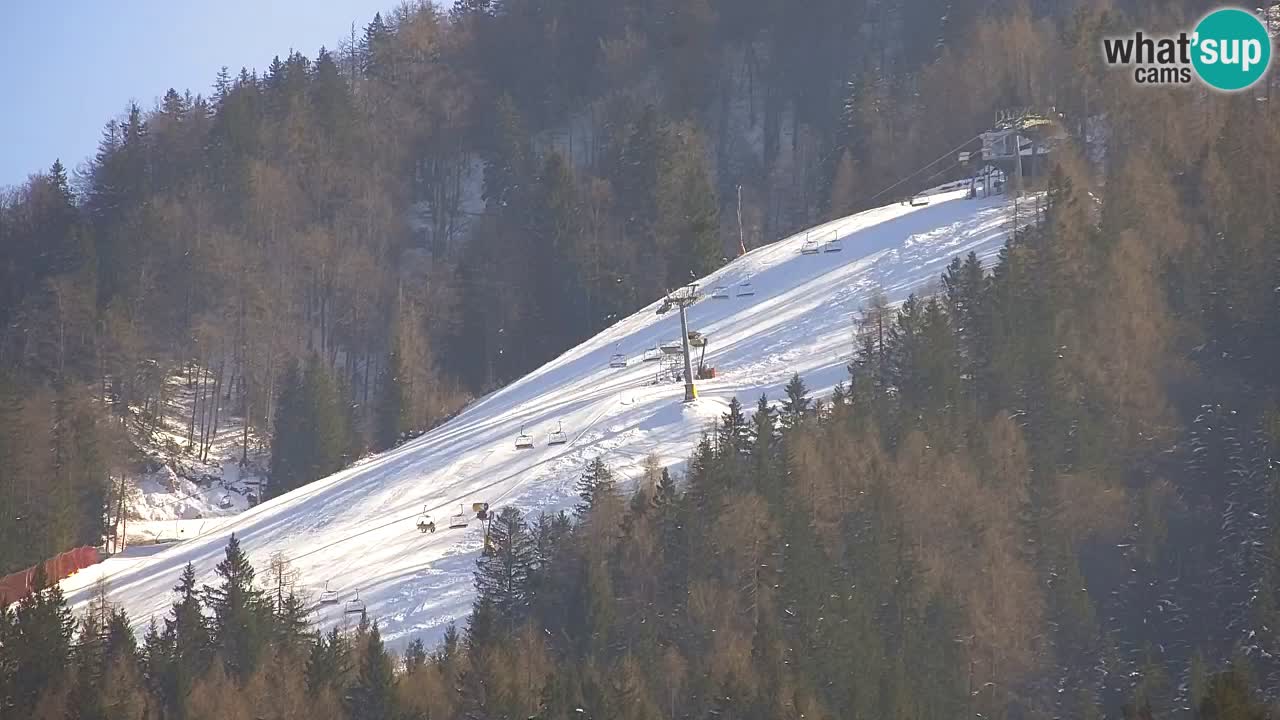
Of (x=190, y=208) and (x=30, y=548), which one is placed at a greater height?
(x=190, y=208)

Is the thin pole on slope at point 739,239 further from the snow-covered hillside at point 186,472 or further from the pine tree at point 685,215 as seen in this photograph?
the snow-covered hillside at point 186,472

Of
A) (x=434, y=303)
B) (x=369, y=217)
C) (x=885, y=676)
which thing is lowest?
(x=885, y=676)

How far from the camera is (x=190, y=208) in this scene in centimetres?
9856

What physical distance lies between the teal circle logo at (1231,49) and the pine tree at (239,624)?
4759 centimetres

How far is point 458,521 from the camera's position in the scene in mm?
54406

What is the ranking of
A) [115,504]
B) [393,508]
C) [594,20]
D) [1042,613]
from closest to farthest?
1. [1042,613]
2. [393,508]
3. [115,504]
4. [594,20]

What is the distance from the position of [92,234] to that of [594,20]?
3587 cm

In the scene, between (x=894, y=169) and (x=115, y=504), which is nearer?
(x=115, y=504)

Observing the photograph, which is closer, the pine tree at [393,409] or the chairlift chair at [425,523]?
the chairlift chair at [425,523]

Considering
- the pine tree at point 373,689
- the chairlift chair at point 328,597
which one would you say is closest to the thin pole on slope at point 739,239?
the chairlift chair at point 328,597

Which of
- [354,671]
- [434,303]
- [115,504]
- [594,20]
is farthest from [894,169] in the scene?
[354,671]

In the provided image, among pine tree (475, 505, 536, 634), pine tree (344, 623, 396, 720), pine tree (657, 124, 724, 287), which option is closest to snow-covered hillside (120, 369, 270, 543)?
pine tree (657, 124, 724, 287)

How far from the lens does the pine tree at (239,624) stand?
4791 cm

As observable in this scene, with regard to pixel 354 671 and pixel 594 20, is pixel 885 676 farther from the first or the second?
pixel 594 20
